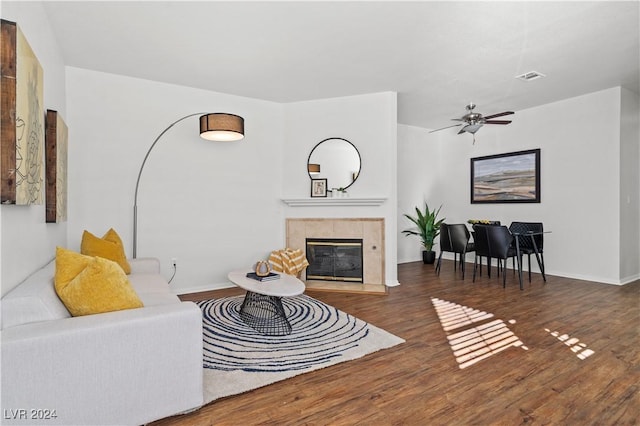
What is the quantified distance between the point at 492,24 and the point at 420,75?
1.13 metres

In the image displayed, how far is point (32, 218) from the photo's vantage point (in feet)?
6.77

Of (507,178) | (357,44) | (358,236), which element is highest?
(357,44)

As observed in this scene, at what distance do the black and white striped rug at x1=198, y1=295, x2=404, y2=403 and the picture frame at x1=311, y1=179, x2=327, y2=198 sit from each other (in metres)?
1.75

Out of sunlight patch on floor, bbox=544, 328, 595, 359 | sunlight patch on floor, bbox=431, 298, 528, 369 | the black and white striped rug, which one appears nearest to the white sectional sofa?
the black and white striped rug

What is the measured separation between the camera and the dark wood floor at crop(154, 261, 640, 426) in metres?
1.70

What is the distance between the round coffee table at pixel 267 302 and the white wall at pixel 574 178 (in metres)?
4.33

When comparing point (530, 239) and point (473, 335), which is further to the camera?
point (530, 239)

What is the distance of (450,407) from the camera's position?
1.78m

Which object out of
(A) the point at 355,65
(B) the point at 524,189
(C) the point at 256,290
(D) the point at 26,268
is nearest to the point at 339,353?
(C) the point at 256,290

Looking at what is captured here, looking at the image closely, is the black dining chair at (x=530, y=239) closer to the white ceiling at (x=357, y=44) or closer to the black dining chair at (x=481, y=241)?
the black dining chair at (x=481, y=241)

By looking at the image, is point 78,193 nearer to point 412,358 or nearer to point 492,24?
point 412,358

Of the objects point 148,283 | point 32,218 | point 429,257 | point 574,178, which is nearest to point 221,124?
point 148,283

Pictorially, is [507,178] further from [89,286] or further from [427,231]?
[89,286]

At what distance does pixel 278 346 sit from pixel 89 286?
4.51 ft
